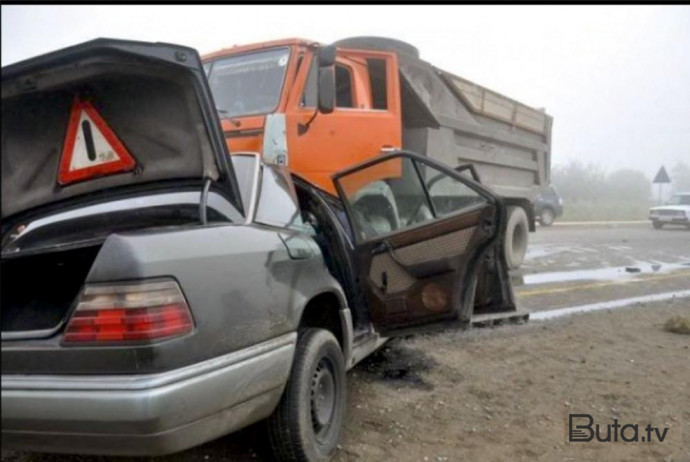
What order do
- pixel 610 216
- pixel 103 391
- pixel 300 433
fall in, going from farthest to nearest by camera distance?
1. pixel 610 216
2. pixel 300 433
3. pixel 103 391

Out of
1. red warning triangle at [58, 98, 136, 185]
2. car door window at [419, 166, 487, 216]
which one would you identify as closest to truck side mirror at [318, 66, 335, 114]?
car door window at [419, 166, 487, 216]

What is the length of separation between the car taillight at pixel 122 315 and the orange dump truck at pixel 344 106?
2.70m

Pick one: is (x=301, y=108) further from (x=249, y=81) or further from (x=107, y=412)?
(x=107, y=412)

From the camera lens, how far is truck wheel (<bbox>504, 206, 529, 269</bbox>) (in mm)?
7098

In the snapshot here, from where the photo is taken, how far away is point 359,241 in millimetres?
3580

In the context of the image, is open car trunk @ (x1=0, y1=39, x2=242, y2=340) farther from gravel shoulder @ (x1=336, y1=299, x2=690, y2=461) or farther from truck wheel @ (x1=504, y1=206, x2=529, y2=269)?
truck wheel @ (x1=504, y1=206, x2=529, y2=269)

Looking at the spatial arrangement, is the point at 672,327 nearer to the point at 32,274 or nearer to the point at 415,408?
the point at 415,408

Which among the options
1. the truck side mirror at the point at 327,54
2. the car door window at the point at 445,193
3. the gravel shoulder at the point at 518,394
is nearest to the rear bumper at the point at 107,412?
the gravel shoulder at the point at 518,394

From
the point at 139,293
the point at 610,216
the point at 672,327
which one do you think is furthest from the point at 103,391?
the point at 610,216

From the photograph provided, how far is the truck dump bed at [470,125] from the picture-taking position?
6.08 meters

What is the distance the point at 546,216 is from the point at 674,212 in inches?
193

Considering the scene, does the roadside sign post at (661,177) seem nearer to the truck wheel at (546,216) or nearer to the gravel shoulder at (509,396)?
the truck wheel at (546,216)

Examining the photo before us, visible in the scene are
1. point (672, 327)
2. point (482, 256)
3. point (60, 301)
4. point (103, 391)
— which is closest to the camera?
point (103, 391)

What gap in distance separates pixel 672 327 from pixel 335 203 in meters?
3.95
